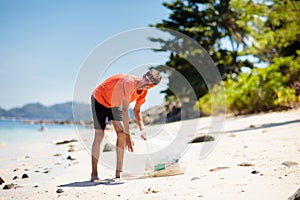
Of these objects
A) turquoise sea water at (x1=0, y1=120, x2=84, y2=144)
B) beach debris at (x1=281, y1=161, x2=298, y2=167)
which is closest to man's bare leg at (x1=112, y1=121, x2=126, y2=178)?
beach debris at (x1=281, y1=161, x2=298, y2=167)

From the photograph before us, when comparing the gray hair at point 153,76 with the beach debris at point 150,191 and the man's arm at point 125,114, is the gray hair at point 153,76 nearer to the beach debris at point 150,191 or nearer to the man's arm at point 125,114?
the man's arm at point 125,114

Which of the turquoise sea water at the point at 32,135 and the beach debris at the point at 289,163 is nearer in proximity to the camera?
the beach debris at the point at 289,163

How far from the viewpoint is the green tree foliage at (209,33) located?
21375mm

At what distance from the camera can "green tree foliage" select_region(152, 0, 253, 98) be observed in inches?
842

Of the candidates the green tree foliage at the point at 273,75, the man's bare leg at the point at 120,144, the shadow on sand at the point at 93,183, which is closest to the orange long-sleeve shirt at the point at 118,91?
the man's bare leg at the point at 120,144

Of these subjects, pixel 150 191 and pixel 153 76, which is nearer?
pixel 150 191

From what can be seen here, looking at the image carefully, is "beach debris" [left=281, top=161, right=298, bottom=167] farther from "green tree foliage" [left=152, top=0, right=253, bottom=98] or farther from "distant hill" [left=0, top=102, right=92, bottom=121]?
"distant hill" [left=0, top=102, right=92, bottom=121]

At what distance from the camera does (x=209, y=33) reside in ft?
69.4

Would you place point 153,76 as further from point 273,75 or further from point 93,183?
point 273,75

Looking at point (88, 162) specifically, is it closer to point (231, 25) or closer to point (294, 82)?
point (294, 82)

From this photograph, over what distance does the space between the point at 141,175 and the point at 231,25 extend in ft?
66.4

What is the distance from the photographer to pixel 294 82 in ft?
33.8

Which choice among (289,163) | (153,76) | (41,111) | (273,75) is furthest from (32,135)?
(41,111)

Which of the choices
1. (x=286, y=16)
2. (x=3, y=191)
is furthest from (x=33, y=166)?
(x=286, y=16)
